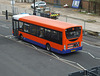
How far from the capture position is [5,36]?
2803 cm

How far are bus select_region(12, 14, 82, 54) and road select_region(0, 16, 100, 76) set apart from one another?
65cm

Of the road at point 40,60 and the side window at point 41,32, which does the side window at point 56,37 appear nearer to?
the road at point 40,60

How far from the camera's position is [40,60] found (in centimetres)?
1927

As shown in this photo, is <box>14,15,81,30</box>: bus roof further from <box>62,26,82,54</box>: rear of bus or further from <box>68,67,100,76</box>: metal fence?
<box>68,67,100,76</box>: metal fence

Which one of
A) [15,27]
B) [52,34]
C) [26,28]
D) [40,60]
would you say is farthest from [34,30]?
[40,60]

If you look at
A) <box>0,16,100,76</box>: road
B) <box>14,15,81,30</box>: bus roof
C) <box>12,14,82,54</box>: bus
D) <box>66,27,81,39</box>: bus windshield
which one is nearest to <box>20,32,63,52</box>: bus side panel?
<box>12,14,82,54</box>: bus

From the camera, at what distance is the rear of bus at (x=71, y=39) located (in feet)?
64.7

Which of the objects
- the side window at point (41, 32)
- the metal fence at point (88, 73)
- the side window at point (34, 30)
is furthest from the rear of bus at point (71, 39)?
the metal fence at point (88, 73)

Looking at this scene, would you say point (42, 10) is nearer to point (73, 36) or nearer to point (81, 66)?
point (73, 36)

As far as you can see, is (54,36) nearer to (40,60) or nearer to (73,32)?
(73,32)

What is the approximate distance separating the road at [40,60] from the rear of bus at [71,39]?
2.09ft

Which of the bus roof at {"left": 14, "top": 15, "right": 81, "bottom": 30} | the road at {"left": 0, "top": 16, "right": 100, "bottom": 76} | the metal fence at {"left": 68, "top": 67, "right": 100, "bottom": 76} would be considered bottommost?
the road at {"left": 0, "top": 16, "right": 100, "bottom": 76}

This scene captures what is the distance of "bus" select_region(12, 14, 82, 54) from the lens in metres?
19.8

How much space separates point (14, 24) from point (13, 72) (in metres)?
10.6
